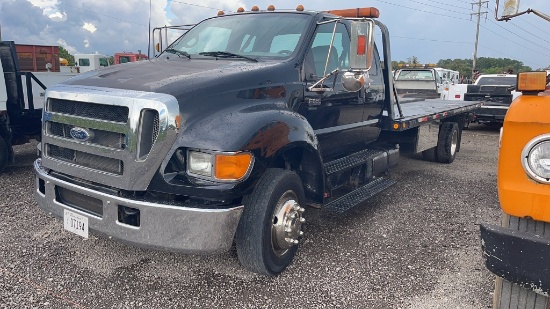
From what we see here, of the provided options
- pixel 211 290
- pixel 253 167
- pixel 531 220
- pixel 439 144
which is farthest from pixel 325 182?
pixel 439 144

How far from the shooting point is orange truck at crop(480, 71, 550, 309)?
1949 mm

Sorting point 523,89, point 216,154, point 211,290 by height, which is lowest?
point 211,290

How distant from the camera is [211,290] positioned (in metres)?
3.19

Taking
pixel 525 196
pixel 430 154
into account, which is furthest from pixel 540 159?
pixel 430 154

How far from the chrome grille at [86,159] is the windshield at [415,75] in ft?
45.2

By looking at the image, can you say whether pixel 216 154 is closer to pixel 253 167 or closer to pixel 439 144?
pixel 253 167

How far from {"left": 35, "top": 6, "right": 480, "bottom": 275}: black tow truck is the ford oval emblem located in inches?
0.6

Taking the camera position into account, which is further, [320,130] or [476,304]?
[320,130]

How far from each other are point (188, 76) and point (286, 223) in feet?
4.38

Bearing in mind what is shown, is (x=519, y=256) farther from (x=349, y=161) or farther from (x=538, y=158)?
(x=349, y=161)

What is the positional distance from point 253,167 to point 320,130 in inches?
51.2

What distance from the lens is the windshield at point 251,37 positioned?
13.2 feet

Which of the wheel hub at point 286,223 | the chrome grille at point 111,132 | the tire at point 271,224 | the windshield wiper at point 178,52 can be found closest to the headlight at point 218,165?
the chrome grille at point 111,132

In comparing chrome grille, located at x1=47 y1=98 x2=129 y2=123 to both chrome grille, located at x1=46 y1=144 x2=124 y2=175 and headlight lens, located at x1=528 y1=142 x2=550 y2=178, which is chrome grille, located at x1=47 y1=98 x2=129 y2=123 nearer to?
chrome grille, located at x1=46 y1=144 x2=124 y2=175
